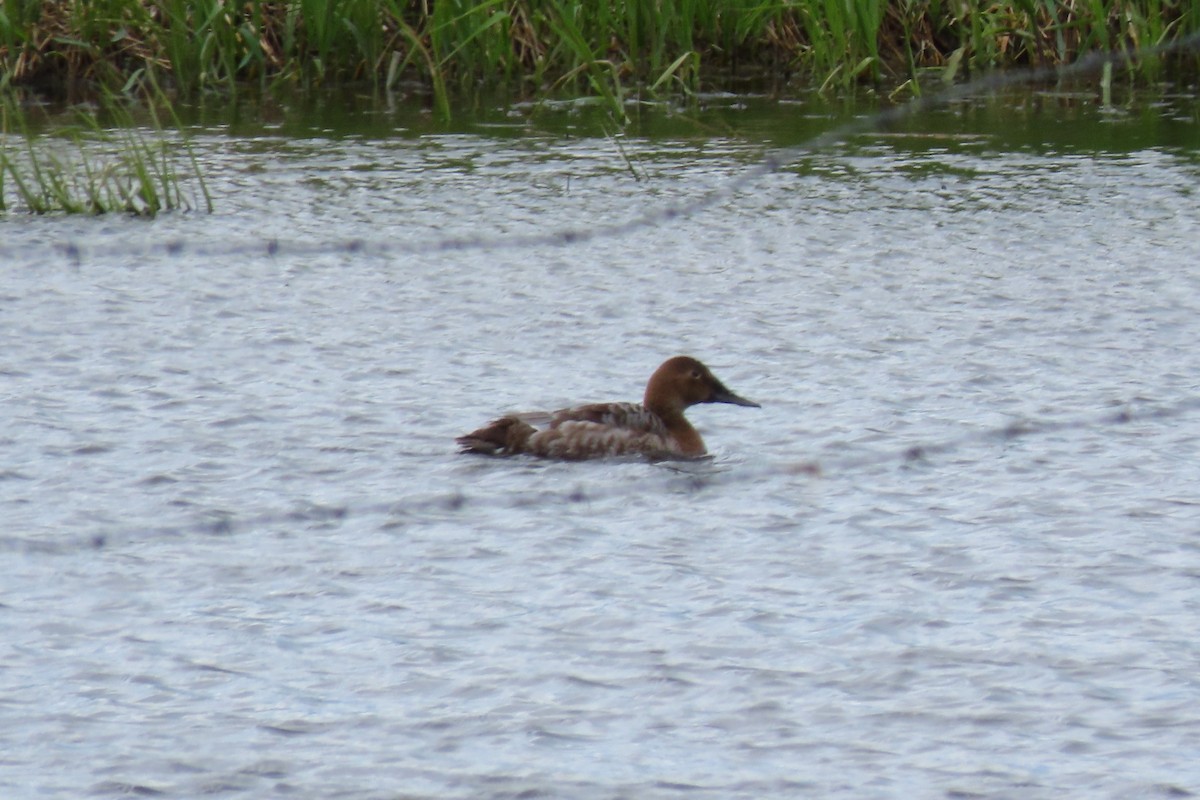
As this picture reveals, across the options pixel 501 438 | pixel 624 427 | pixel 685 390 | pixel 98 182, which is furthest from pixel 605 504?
pixel 98 182

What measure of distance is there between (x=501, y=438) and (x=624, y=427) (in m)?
0.46

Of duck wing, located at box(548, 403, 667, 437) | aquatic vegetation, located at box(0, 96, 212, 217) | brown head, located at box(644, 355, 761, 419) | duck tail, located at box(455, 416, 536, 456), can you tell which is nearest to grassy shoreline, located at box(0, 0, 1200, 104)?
aquatic vegetation, located at box(0, 96, 212, 217)

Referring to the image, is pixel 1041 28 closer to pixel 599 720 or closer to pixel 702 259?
pixel 702 259

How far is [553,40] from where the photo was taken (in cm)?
1586

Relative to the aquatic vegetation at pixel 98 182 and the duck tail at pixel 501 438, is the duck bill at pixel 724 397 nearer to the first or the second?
the duck tail at pixel 501 438

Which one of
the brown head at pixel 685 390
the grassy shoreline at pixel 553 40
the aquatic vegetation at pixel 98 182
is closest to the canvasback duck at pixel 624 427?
the brown head at pixel 685 390

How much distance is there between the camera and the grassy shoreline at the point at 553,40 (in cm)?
1542

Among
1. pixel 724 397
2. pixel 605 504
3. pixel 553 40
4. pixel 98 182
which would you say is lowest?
pixel 605 504

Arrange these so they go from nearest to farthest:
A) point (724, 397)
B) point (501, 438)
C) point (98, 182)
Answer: point (501, 438) < point (724, 397) < point (98, 182)

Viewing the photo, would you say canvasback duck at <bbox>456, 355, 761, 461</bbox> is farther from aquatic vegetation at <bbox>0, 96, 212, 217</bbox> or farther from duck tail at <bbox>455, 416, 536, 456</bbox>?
aquatic vegetation at <bbox>0, 96, 212, 217</bbox>

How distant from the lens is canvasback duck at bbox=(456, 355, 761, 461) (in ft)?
24.0

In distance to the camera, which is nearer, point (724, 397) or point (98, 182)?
point (724, 397)

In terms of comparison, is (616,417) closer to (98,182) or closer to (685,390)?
(685,390)

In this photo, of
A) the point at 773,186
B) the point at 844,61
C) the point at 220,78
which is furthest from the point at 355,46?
the point at 773,186
